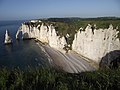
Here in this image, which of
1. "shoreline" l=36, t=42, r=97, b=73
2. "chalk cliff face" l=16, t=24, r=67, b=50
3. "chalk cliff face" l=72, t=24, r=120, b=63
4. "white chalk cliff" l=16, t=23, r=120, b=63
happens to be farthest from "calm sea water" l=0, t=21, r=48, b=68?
"chalk cliff face" l=72, t=24, r=120, b=63

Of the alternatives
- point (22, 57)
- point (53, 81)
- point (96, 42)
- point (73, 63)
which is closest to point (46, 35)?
point (22, 57)

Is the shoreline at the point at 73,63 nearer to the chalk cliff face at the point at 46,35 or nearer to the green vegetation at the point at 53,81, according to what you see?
the chalk cliff face at the point at 46,35

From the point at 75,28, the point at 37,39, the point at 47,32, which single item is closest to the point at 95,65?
the point at 75,28

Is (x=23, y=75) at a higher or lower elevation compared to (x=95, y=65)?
higher

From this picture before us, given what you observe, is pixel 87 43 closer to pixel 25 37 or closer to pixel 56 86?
pixel 56 86

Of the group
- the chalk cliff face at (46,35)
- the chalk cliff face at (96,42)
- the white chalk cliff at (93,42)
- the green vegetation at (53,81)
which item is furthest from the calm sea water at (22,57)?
the green vegetation at (53,81)

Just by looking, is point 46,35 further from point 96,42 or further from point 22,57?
point 96,42
